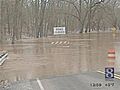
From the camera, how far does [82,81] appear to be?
13.5m

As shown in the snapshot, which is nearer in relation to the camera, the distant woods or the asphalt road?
the asphalt road

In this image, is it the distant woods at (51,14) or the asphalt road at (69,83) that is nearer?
the asphalt road at (69,83)

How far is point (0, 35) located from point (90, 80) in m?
33.6

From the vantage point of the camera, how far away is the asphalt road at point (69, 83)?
12.1m

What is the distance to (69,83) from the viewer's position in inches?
512

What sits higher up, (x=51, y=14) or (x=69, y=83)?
(x=51, y=14)

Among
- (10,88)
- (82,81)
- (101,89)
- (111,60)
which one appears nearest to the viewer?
(101,89)

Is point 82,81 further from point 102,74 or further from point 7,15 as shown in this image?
point 7,15

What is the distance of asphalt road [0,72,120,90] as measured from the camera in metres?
12.1

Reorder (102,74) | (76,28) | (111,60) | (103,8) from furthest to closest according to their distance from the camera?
(76,28)
(103,8)
(111,60)
(102,74)

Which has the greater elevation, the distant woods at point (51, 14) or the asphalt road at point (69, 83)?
the distant woods at point (51, 14)

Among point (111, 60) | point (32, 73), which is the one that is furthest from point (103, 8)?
point (32, 73)

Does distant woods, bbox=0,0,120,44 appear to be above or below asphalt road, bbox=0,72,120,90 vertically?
above

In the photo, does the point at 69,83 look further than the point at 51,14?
No
